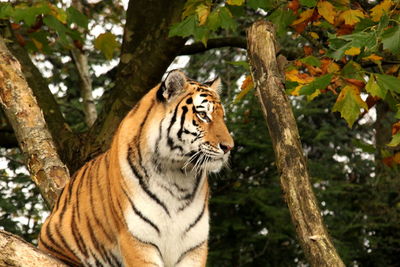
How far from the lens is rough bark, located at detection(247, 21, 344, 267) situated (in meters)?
3.66

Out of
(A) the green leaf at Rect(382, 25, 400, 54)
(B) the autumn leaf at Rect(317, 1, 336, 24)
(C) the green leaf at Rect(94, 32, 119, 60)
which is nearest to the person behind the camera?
(A) the green leaf at Rect(382, 25, 400, 54)

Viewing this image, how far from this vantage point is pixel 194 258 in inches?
179

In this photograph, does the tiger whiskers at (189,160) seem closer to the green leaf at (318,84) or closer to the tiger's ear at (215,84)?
the tiger's ear at (215,84)

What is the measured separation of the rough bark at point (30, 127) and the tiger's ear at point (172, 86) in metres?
1.50

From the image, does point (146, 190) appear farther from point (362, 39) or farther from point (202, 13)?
point (202, 13)

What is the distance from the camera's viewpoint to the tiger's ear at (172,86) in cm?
448

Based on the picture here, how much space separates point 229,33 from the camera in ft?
36.5

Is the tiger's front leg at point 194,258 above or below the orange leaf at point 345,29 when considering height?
below

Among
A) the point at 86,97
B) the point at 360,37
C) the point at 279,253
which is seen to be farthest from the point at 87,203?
the point at 279,253

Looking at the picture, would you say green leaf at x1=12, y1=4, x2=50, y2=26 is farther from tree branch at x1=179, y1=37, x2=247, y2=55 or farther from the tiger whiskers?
the tiger whiskers

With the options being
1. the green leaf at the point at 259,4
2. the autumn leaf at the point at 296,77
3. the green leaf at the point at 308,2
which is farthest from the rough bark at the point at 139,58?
the green leaf at the point at 308,2

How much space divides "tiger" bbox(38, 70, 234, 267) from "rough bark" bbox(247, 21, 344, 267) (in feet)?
1.66

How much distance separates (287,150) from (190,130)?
0.80m

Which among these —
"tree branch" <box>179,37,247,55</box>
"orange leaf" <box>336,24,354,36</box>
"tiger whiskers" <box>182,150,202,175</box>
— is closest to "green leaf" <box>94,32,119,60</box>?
"tree branch" <box>179,37,247,55</box>
